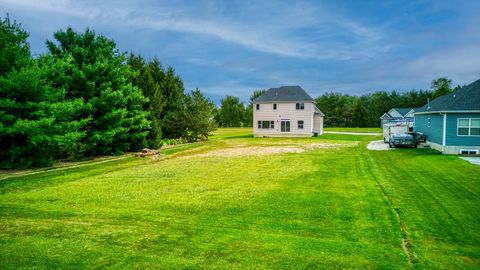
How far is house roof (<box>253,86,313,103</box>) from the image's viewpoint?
35375 mm

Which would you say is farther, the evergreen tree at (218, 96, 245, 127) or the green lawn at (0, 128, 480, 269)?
the evergreen tree at (218, 96, 245, 127)

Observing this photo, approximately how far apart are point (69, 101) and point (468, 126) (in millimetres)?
22328

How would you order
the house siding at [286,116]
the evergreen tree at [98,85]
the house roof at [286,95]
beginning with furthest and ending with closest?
1. the house roof at [286,95]
2. the house siding at [286,116]
3. the evergreen tree at [98,85]

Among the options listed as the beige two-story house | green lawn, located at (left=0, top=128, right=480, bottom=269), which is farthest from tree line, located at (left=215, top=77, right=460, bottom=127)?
green lawn, located at (left=0, top=128, right=480, bottom=269)

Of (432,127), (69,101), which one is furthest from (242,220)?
(432,127)

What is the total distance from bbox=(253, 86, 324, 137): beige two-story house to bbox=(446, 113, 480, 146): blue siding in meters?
18.0

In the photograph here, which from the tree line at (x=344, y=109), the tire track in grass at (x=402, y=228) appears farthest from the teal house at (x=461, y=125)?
the tree line at (x=344, y=109)

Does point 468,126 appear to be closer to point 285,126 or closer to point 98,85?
point 285,126

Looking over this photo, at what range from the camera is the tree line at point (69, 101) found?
1182 cm

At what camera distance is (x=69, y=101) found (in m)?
14.2

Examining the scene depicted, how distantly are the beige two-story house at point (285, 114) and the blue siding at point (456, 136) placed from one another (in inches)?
709

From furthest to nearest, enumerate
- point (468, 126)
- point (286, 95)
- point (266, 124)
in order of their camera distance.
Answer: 1. point (266, 124)
2. point (286, 95)
3. point (468, 126)

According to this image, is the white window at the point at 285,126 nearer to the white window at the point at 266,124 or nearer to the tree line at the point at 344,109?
the white window at the point at 266,124

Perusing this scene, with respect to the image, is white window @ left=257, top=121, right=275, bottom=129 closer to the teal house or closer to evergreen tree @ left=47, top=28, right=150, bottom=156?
the teal house
